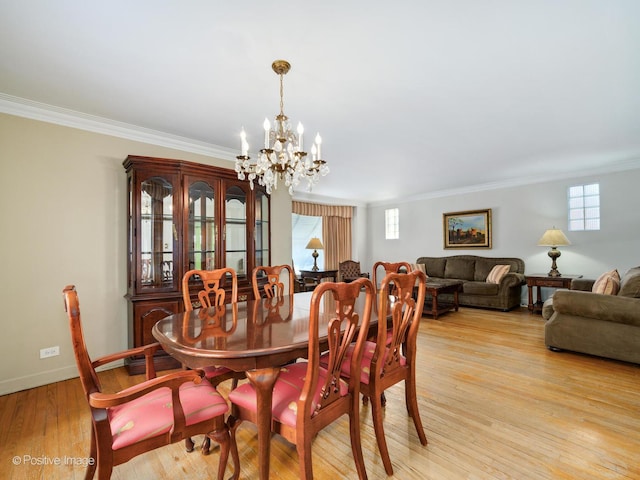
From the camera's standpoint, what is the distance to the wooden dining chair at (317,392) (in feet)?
4.21

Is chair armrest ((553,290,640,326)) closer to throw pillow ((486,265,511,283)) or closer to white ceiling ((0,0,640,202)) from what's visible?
white ceiling ((0,0,640,202))

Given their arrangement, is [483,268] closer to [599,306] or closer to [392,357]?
[599,306]

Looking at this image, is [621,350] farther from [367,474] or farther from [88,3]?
[88,3]

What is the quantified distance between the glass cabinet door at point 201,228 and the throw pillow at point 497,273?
4833mm

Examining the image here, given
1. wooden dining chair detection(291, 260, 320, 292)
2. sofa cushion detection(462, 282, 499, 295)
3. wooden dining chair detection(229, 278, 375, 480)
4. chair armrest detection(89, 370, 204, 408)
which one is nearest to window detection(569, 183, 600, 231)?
sofa cushion detection(462, 282, 499, 295)

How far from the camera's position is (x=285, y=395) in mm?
1492

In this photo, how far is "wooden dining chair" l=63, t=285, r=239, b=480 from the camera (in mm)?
1178

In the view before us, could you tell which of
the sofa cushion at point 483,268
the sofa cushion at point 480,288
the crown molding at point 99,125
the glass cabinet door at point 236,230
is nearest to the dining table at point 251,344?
the glass cabinet door at point 236,230

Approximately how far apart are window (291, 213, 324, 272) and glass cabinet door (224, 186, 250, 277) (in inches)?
148

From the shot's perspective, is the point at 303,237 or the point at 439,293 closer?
the point at 439,293

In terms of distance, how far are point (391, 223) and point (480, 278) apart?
8.66ft

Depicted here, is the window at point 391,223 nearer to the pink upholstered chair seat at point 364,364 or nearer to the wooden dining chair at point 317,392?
the pink upholstered chair seat at point 364,364

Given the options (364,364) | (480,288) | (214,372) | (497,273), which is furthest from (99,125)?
(497,273)

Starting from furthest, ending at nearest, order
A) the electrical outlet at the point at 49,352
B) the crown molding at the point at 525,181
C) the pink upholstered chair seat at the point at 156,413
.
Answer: the crown molding at the point at 525,181 → the electrical outlet at the point at 49,352 → the pink upholstered chair seat at the point at 156,413
